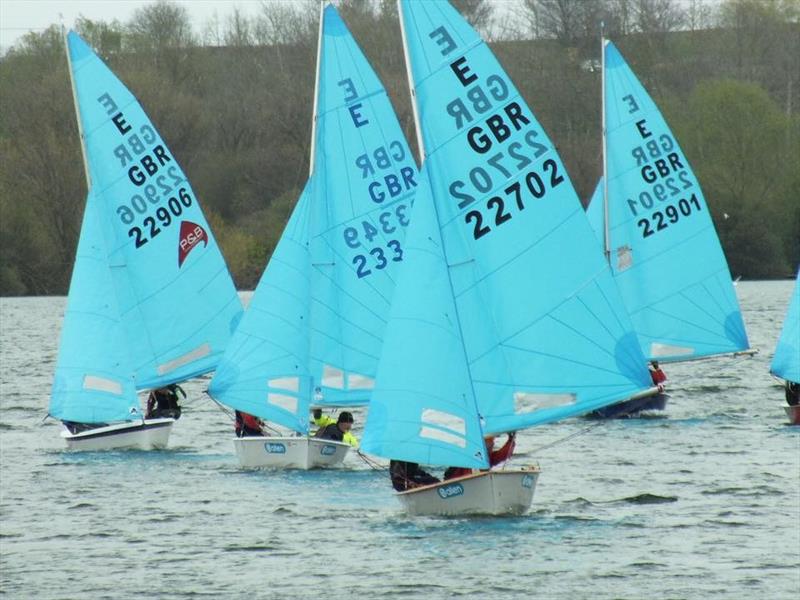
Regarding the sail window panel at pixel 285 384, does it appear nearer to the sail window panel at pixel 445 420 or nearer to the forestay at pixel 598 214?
the sail window panel at pixel 445 420

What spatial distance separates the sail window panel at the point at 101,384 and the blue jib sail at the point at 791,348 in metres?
9.10

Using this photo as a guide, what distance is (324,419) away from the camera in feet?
74.8

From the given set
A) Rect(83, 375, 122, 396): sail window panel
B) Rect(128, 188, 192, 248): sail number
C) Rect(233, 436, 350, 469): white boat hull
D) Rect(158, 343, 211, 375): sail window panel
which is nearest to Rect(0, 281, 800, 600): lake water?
Rect(233, 436, 350, 469): white boat hull

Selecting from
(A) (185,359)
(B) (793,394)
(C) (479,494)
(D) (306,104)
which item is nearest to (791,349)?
(B) (793,394)

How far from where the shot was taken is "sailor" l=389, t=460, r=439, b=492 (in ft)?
58.5

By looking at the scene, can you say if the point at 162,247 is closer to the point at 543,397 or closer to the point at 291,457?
the point at 291,457

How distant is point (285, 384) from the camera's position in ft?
72.3

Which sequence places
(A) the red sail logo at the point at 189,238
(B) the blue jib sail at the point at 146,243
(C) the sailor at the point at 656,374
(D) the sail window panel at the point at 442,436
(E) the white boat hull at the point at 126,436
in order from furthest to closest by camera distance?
(C) the sailor at the point at 656,374, (A) the red sail logo at the point at 189,238, (B) the blue jib sail at the point at 146,243, (E) the white boat hull at the point at 126,436, (D) the sail window panel at the point at 442,436

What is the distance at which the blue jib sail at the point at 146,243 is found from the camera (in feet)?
82.6

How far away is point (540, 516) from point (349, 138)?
20.7ft

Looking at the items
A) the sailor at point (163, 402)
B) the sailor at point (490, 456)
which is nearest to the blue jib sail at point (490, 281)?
the sailor at point (490, 456)

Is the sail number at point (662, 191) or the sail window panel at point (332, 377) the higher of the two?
the sail number at point (662, 191)

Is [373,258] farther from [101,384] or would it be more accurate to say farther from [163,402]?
[163,402]

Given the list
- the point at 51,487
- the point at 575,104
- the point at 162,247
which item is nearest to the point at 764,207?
the point at 575,104
